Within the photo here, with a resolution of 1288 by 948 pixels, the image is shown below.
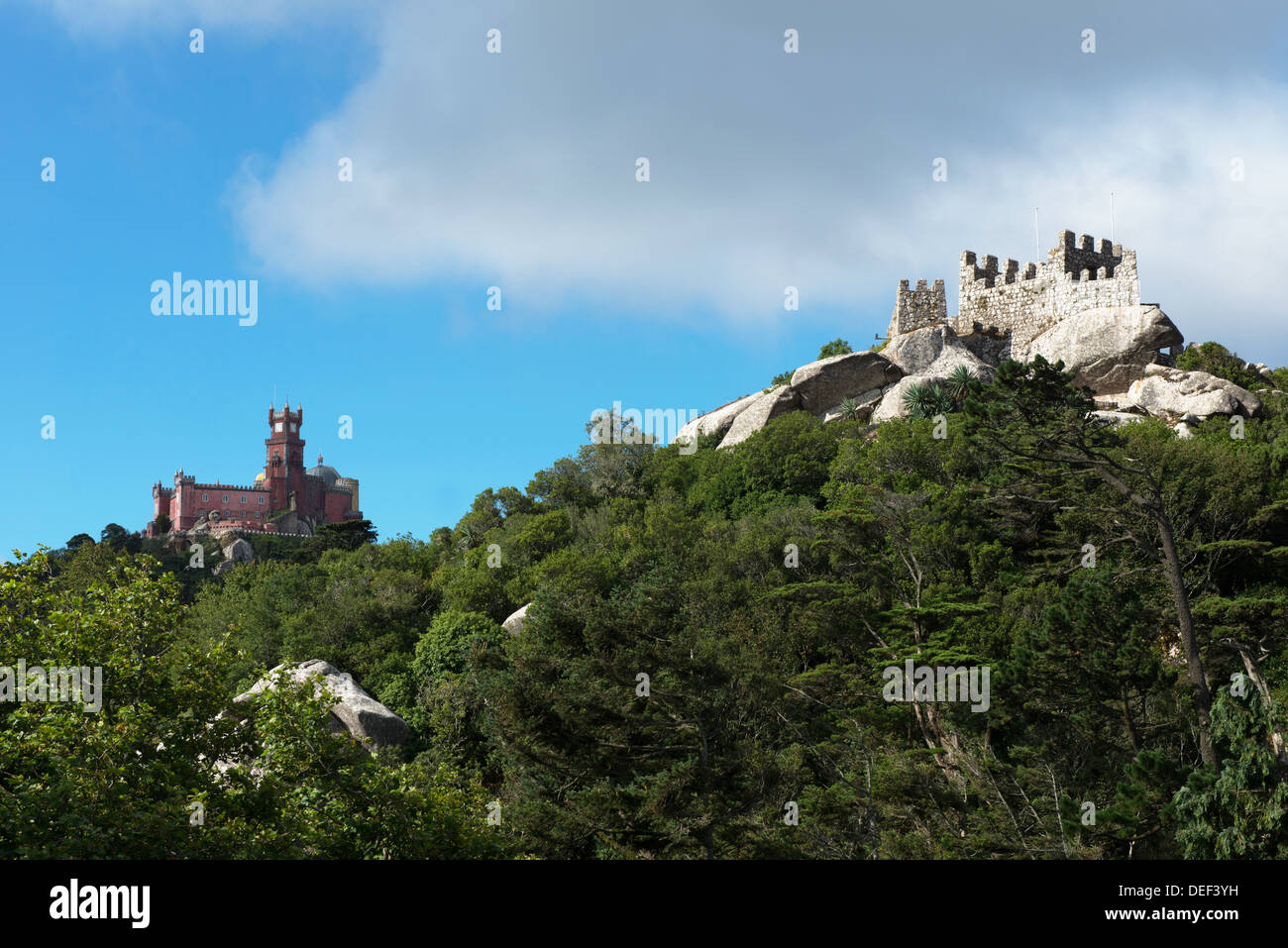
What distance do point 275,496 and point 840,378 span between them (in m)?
94.4

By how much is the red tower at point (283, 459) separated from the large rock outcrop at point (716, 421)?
80.5 metres

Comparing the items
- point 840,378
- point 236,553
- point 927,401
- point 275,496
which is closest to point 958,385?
point 927,401

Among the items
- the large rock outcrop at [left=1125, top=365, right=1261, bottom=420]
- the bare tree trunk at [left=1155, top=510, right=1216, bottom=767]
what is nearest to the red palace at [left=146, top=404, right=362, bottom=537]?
the large rock outcrop at [left=1125, top=365, right=1261, bottom=420]

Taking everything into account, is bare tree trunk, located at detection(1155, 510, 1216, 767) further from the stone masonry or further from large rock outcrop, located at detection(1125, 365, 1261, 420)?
the stone masonry

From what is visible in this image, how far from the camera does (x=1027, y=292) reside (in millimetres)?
62312

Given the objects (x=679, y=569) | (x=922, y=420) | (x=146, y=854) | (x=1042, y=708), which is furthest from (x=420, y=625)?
(x=146, y=854)

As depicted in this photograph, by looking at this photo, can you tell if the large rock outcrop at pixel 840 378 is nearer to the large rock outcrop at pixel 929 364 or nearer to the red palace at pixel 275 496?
the large rock outcrop at pixel 929 364

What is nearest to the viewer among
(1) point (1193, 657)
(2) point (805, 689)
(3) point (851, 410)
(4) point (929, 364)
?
(1) point (1193, 657)

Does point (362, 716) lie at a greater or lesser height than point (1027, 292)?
lesser

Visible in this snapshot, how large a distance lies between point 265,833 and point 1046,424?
58.5 feet

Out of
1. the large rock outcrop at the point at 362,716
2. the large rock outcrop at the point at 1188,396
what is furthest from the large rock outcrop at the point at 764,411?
the large rock outcrop at the point at 362,716

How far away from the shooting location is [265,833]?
20.0m

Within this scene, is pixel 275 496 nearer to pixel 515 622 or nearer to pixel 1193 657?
pixel 515 622
